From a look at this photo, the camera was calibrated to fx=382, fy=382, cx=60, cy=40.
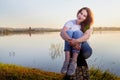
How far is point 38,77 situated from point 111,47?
4.46 metres

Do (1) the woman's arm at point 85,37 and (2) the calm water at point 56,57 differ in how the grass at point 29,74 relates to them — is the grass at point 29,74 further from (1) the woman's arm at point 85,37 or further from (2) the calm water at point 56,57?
(1) the woman's arm at point 85,37

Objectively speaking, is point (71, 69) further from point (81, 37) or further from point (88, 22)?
point (88, 22)

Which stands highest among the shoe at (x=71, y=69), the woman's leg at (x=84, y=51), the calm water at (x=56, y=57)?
the woman's leg at (x=84, y=51)

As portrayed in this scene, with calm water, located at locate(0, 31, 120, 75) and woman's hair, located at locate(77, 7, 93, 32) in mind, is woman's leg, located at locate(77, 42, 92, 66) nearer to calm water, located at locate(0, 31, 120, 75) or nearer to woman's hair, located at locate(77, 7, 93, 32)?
woman's hair, located at locate(77, 7, 93, 32)

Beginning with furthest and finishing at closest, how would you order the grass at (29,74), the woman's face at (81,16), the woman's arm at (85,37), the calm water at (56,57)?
the calm water at (56,57), the grass at (29,74), the woman's face at (81,16), the woman's arm at (85,37)

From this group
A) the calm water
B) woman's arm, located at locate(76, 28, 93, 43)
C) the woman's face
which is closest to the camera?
woman's arm, located at locate(76, 28, 93, 43)

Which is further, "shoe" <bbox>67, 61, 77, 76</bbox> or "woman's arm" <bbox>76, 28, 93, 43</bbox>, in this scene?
"shoe" <bbox>67, 61, 77, 76</bbox>

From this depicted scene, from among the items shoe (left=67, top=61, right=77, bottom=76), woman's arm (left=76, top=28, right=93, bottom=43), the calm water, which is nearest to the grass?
the calm water

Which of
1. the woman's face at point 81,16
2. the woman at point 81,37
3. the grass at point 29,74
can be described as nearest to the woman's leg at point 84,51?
the woman at point 81,37

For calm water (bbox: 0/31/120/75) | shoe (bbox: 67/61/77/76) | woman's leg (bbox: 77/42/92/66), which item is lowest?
calm water (bbox: 0/31/120/75)

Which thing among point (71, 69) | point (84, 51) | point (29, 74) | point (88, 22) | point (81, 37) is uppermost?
point (88, 22)

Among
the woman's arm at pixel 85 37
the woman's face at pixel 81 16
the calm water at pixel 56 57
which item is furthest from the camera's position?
the calm water at pixel 56 57

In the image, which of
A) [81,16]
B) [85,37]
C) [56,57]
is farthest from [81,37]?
[56,57]

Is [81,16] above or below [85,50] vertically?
above
